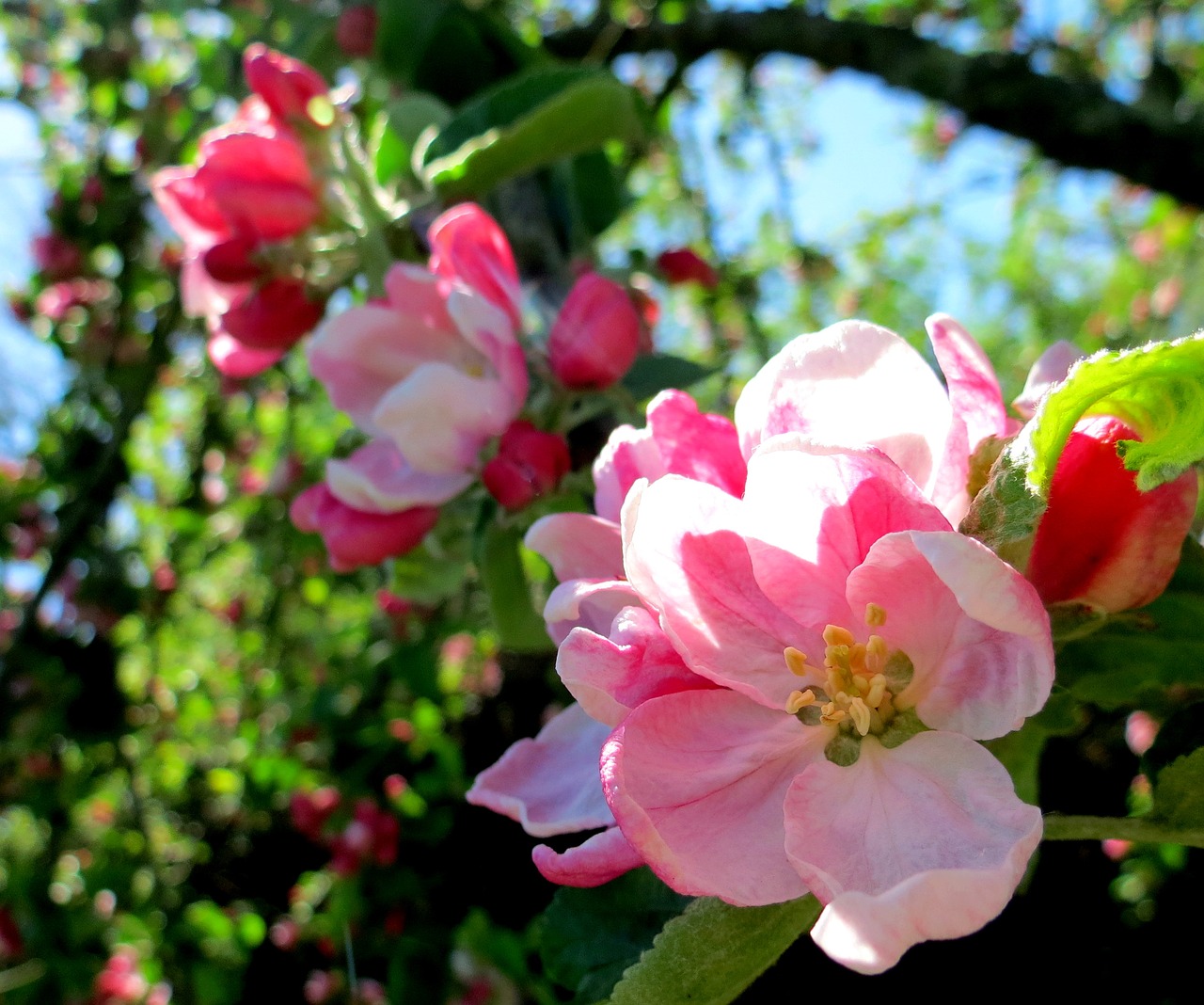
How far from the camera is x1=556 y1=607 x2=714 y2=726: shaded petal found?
1.45 feet

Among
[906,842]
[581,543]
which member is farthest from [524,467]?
[906,842]

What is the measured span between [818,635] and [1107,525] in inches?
5.7

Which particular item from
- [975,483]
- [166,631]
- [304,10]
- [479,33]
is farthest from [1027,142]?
[166,631]

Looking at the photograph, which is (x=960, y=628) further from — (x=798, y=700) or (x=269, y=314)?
(x=269, y=314)

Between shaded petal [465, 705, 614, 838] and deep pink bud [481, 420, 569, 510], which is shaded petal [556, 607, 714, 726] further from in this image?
deep pink bud [481, 420, 569, 510]

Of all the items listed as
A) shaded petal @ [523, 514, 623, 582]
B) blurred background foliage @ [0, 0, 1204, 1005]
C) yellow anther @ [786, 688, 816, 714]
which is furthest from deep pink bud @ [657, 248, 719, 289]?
yellow anther @ [786, 688, 816, 714]

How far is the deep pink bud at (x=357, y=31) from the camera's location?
1.31 metres

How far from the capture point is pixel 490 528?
0.82 metres

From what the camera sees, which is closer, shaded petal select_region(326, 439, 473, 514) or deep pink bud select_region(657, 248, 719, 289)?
shaded petal select_region(326, 439, 473, 514)

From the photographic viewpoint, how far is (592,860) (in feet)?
1.46

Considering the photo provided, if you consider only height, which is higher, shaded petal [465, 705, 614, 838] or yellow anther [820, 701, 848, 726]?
yellow anther [820, 701, 848, 726]

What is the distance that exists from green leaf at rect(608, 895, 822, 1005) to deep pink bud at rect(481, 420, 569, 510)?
0.36 m

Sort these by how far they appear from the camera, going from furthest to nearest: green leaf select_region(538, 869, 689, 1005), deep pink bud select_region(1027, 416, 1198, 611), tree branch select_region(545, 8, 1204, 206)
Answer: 1. tree branch select_region(545, 8, 1204, 206)
2. green leaf select_region(538, 869, 689, 1005)
3. deep pink bud select_region(1027, 416, 1198, 611)

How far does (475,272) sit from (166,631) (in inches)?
143
